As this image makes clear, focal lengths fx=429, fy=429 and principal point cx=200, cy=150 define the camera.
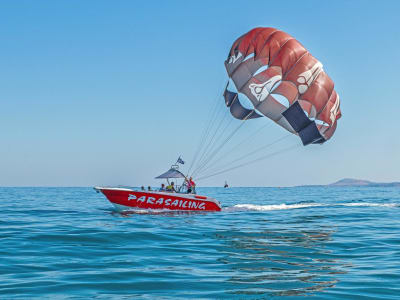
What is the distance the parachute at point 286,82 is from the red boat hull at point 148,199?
6.91 meters

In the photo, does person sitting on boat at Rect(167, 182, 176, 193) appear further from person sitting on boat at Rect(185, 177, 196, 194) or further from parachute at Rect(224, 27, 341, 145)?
parachute at Rect(224, 27, 341, 145)

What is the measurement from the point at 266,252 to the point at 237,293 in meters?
4.84

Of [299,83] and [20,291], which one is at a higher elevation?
[299,83]

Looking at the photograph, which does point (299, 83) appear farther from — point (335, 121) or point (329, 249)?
point (329, 249)

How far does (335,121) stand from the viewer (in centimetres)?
2497

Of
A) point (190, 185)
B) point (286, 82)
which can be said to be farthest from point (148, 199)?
point (286, 82)

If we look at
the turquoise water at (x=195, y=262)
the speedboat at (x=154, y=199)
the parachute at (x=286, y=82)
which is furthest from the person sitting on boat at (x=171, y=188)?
the turquoise water at (x=195, y=262)

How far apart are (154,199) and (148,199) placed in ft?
1.24

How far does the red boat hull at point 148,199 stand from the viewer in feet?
87.2

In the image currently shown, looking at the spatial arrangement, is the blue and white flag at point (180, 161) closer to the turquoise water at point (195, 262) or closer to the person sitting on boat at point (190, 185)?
Answer: the person sitting on boat at point (190, 185)

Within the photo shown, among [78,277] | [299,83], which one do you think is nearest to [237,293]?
[78,277]

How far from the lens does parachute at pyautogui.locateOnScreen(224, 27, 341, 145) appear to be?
23094mm

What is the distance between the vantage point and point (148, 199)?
26891 mm

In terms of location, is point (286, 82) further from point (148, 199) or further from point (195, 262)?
point (195, 262)
